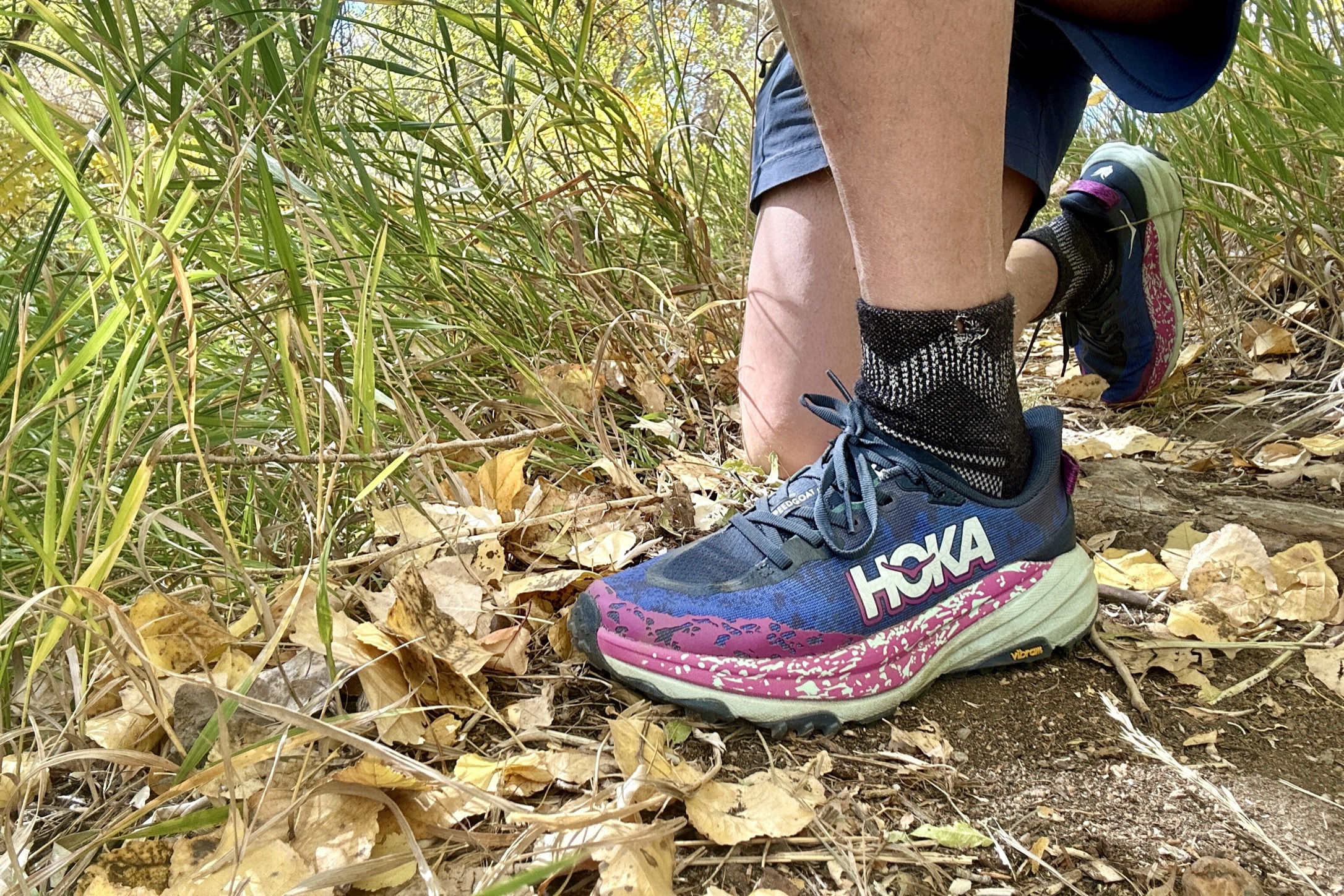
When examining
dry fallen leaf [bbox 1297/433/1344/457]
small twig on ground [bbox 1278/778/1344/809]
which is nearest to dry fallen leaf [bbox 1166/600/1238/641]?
small twig on ground [bbox 1278/778/1344/809]

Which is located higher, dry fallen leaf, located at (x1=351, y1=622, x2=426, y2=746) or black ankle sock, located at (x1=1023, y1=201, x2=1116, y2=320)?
black ankle sock, located at (x1=1023, y1=201, x2=1116, y2=320)

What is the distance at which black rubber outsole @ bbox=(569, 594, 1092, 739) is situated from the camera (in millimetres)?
835

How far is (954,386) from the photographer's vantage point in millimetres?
876

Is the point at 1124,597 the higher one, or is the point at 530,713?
the point at 530,713

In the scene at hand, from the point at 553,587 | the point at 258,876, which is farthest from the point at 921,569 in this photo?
the point at 258,876

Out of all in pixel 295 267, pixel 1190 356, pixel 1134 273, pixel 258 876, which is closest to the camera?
pixel 258 876

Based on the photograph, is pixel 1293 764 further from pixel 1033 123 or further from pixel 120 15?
pixel 120 15

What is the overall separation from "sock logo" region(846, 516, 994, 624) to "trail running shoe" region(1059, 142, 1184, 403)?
0.87 metres

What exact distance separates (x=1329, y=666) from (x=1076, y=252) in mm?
811

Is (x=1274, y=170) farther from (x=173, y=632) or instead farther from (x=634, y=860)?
(x=173, y=632)

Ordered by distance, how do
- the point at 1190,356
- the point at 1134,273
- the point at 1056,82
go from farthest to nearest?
the point at 1190,356 < the point at 1134,273 < the point at 1056,82

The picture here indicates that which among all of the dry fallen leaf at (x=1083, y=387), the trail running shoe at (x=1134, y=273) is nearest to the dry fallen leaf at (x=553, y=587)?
the trail running shoe at (x=1134, y=273)

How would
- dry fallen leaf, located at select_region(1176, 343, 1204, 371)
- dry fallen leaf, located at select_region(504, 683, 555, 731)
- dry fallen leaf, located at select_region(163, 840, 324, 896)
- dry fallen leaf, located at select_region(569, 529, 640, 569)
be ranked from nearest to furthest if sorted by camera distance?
dry fallen leaf, located at select_region(163, 840, 324, 896)
dry fallen leaf, located at select_region(504, 683, 555, 731)
dry fallen leaf, located at select_region(569, 529, 640, 569)
dry fallen leaf, located at select_region(1176, 343, 1204, 371)

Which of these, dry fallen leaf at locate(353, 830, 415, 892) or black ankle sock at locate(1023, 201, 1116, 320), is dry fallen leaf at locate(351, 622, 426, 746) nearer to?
dry fallen leaf at locate(353, 830, 415, 892)
